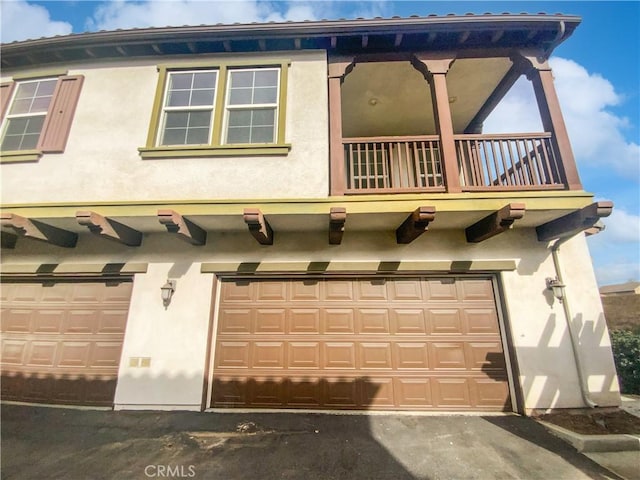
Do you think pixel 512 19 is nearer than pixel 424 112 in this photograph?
Yes

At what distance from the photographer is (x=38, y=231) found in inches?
187

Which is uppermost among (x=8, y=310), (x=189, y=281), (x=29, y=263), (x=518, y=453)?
(x=29, y=263)

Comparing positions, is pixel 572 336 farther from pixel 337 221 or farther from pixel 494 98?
pixel 494 98

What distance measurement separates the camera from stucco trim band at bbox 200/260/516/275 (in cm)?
505

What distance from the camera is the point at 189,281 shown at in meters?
5.16

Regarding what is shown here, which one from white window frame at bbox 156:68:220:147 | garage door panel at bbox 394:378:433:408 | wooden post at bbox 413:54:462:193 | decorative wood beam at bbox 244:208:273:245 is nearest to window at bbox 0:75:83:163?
white window frame at bbox 156:68:220:147

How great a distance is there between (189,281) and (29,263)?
10.6 feet

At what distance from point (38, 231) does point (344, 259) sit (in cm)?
518

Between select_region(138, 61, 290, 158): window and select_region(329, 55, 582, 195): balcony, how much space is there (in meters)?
1.11

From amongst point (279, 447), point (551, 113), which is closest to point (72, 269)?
point (279, 447)

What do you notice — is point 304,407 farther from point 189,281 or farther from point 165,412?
point 189,281

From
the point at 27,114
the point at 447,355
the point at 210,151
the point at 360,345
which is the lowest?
the point at 447,355

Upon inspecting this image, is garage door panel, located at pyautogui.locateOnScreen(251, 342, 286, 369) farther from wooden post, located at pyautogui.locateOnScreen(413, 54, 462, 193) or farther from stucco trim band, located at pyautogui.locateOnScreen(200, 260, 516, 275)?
wooden post, located at pyautogui.locateOnScreen(413, 54, 462, 193)

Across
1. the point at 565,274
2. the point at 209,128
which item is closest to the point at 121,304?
the point at 209,128
